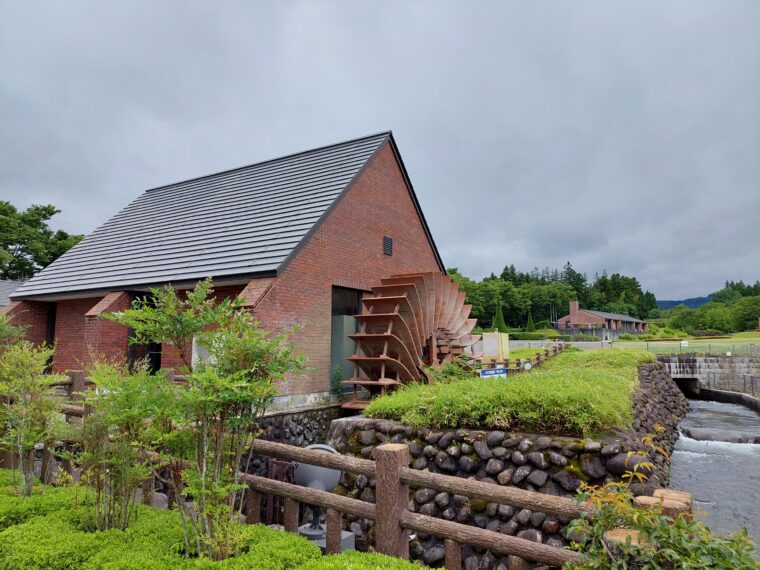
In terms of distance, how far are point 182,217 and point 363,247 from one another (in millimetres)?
5552

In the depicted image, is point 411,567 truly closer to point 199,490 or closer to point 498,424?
point 199,490

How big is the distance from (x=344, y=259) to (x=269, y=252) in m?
2.04

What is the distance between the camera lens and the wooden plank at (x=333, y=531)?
3.47 m

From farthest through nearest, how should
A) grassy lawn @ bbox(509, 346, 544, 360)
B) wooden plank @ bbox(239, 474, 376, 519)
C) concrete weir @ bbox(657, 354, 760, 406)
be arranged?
concrete weir @ bbox(657, 354, 760, 406) < grassy lawn @ bbox(509, 346, 544, 360) < wooden plank @ bbox(239, 474, 376, 519)

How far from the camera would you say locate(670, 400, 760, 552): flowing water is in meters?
6.43

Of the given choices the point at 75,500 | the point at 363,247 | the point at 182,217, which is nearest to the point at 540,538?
the point at 75,500

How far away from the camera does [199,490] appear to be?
9.31ft

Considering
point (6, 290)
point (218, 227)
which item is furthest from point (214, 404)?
point (6, 290)

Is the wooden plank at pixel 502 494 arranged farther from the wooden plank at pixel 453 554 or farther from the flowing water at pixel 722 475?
the flowing water at pixel 722 475

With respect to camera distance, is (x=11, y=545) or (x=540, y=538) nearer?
(x=11, y=545)

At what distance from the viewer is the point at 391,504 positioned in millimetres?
3240

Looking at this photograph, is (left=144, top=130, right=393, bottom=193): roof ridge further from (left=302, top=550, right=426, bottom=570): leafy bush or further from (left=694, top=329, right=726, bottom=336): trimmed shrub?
(left=694, top=329, right=726, bottom=336): trimmed shrub

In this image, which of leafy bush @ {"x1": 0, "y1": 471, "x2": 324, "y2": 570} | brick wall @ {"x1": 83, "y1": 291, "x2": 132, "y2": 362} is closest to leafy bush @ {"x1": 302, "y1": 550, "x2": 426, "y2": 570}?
leafy bush @ {"x1": 0, "y1": 471, "x2": 324, "y2": 570}

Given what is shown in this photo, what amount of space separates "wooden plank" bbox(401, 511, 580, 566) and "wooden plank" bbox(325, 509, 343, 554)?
596 millimetres
